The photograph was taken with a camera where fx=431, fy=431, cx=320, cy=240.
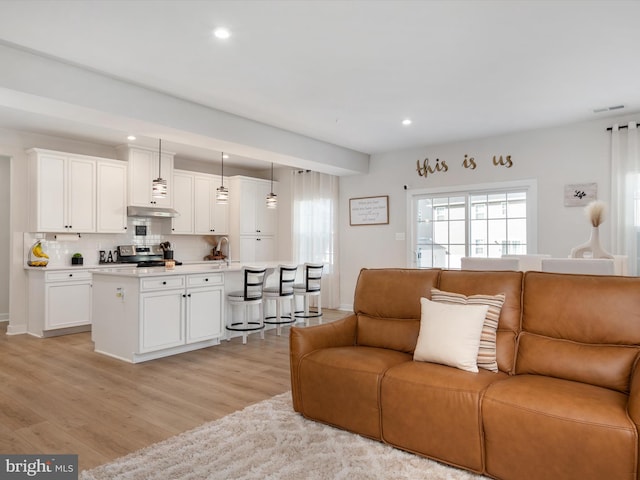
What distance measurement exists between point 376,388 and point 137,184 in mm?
5386

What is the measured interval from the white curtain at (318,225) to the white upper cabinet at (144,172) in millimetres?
2310

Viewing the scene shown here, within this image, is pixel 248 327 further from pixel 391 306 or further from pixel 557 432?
pixel 557 432

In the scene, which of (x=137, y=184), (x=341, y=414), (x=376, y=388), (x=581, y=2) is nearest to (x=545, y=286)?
(x=376, y=388)

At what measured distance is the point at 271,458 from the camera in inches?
92.6

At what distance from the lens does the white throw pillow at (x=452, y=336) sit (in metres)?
2.44

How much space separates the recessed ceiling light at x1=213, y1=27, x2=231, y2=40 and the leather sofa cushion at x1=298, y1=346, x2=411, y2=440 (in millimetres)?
2328

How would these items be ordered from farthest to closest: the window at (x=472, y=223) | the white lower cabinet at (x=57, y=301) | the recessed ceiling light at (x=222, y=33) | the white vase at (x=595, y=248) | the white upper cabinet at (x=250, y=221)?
the white upper cabinet at (x=250, y=221)
the window at (x=472, y=223)
the white lower cabinet at (x=57, y=301)
the white vase at (x=595, y=248)
the recessed ceiling light at (x=222, y=33)

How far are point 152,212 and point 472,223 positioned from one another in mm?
4845

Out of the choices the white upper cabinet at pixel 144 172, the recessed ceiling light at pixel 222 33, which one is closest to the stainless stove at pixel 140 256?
the white upper cabinet at pixel 144 172

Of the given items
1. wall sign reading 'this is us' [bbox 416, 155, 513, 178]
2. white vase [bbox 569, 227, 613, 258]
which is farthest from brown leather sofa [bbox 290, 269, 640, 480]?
wall sign reading 'this is us' [bbox 416, 155, 513, 178]

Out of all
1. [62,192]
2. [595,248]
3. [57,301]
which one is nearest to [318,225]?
[62,192]

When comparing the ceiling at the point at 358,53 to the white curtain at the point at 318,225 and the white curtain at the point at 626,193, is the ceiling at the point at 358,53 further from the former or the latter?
the white curtain at the point at 318,225

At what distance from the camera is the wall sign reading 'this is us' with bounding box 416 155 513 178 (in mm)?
5980

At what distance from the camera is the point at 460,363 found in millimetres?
2418
